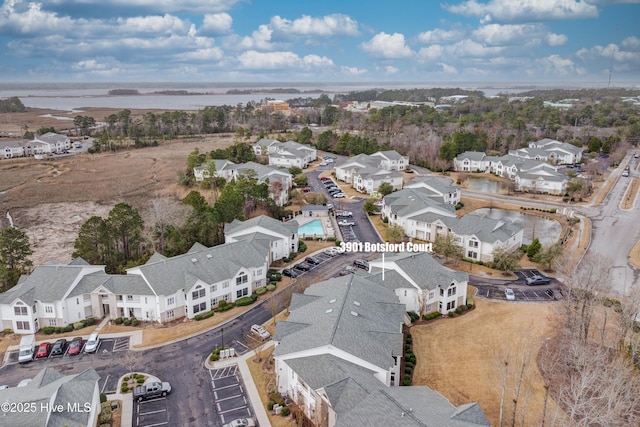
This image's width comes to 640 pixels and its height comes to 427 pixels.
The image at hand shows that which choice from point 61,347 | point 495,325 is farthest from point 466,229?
point 61,347

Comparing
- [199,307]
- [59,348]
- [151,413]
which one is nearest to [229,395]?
[151,413]

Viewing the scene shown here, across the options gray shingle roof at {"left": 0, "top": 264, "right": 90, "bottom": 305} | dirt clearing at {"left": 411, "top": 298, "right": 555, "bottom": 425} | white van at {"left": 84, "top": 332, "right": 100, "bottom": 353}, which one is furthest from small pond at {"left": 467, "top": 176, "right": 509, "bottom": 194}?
white van at {"left": 84, "top": 332, "right": 100, "bottom": 353}

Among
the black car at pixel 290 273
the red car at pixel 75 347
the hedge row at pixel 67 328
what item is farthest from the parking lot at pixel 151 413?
the black car at pixel 290 273

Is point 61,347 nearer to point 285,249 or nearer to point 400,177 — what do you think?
point 285,249

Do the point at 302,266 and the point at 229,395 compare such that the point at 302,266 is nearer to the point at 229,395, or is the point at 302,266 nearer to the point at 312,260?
the point at 312,260

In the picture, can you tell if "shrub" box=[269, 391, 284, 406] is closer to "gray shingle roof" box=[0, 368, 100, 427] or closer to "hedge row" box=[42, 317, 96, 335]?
"gray shingle roof" box=[0, 368, 100, 427]

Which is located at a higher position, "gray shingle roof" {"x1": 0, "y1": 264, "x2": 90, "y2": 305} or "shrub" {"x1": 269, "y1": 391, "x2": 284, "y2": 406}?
"gray shingle roof" {"x1": 0, "y1": 264, "x2": 90, "y2": 305}
